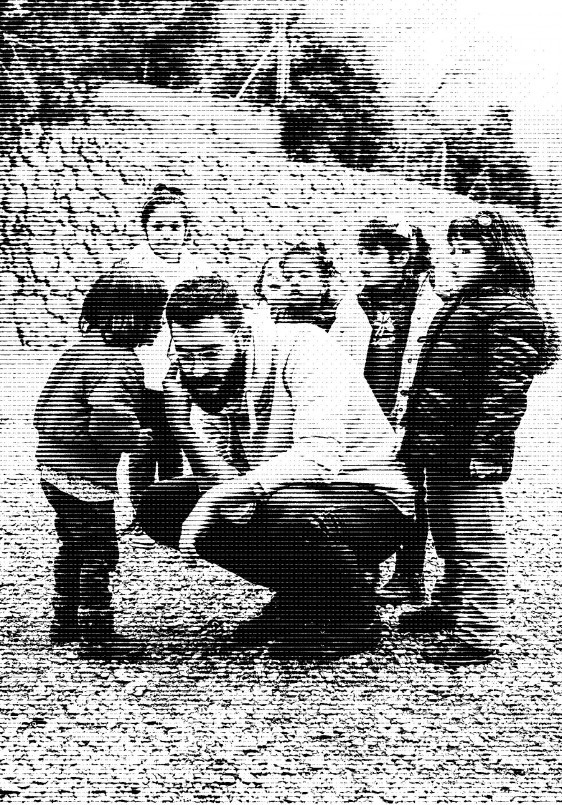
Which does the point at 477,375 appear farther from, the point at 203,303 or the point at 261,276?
the point at 203,303

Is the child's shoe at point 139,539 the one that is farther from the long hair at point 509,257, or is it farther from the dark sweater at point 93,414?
the long hair at point 509,257

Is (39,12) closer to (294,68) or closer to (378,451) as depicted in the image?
(294,68)

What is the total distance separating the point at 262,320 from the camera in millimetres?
4008

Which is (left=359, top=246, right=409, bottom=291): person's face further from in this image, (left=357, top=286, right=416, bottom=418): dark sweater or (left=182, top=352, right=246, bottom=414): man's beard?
(left=182, top=352, right=246, bottom=414): man's beard

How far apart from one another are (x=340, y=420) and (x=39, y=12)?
277 centimetres

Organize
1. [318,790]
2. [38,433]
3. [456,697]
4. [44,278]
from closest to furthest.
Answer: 1. [318,790]
2. [456,697]
3. [38,433]
4. [44,278]

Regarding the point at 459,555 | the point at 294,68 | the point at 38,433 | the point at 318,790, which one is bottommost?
the point at 318,790

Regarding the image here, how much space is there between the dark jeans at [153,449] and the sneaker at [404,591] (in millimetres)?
1114

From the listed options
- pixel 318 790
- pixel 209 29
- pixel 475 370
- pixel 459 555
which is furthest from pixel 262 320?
pixel 318 790

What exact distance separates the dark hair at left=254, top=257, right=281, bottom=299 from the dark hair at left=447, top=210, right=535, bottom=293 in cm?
85

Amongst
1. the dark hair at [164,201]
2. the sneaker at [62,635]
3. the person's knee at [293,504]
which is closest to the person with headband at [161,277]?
the dark hair at [164,201]

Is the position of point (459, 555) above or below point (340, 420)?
below

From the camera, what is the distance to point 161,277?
4090 millimetres

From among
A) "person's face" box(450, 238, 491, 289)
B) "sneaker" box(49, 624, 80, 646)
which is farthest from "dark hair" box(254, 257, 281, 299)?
"sneaker" box(49, 624, 80, 646)
